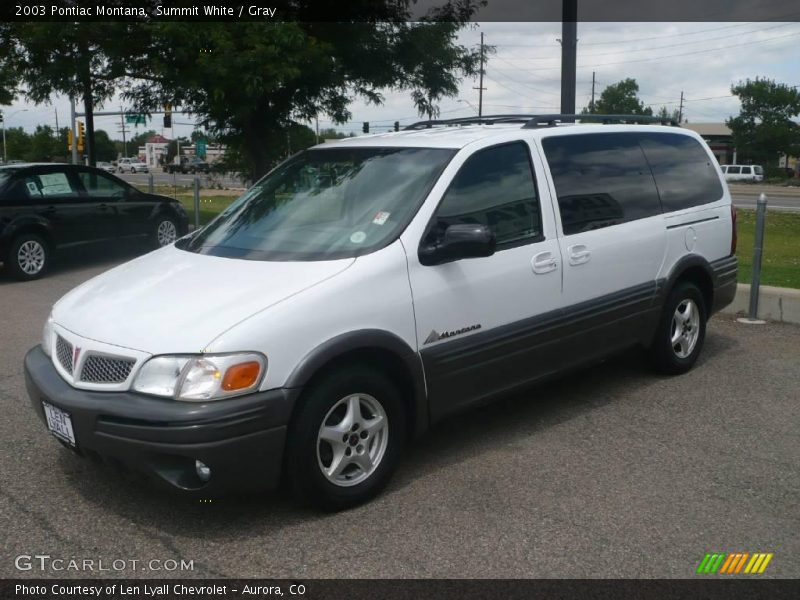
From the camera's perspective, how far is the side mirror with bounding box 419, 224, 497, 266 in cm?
419

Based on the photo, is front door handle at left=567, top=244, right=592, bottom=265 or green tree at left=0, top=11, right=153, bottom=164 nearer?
front door handle at left=567, top=244, right=592, bottom=265

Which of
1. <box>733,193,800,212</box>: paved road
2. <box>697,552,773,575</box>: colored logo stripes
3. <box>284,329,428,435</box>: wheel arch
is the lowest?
<box>733,193,800,212</box>: paved road

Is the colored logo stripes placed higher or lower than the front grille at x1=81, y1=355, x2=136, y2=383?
lower

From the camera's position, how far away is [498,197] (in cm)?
476

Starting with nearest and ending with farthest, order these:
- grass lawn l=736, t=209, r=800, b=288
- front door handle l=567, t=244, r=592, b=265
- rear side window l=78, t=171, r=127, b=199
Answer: front door handle l=567, t=244, r=592, b=265 < grass lawn l=736, t=209, r=800, b=288 < rear side window l=78, t=171, r=127, b=199

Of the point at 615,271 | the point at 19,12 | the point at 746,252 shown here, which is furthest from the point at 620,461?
the point at 19,12

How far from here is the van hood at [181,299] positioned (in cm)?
366

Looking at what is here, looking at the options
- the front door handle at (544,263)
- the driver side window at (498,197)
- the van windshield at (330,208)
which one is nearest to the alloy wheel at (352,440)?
the van windshield at (330,208)

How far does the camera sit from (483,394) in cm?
461

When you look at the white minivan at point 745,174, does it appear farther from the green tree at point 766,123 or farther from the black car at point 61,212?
the black car at point 61,212

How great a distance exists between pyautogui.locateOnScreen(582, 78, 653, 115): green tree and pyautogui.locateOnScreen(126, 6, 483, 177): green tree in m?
78.6

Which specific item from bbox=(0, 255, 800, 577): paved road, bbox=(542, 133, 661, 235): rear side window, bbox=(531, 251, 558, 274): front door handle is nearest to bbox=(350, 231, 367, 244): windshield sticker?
bbox=(531, 251, 558, 274): front door handle

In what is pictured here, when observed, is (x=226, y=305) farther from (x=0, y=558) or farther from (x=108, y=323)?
(x=0, y=558)
